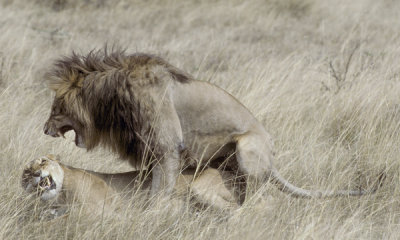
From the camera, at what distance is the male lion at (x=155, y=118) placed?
4.37 m

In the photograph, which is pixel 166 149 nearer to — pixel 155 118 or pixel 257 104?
pixel 155 118

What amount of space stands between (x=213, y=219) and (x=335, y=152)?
5.03ft

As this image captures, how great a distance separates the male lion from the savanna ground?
32 cm

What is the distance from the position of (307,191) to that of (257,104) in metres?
1.78

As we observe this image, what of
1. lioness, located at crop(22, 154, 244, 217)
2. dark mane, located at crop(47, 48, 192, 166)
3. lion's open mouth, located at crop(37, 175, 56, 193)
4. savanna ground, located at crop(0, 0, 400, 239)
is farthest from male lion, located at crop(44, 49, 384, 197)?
lion's open mouth, located at crop(37, 175, 56, 193)

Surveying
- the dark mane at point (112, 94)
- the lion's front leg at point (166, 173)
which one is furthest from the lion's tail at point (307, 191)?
the dark mane at point (112, 94)

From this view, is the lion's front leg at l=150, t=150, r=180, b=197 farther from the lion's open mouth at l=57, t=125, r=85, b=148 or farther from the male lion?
the lion's open mouth at l=57, t=125, r=85, b=148

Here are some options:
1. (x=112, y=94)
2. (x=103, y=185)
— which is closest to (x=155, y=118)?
(x=112, y=94)

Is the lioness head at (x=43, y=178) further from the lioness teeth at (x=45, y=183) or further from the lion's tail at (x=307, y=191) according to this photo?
the lion's tail at (x=307, y=191)

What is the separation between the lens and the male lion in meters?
4.37

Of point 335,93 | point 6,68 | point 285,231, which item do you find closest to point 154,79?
point 285,231

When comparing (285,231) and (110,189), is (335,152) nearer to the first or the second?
(285,231)

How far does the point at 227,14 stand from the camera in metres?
12.3

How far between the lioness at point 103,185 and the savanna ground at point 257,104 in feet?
0.41
